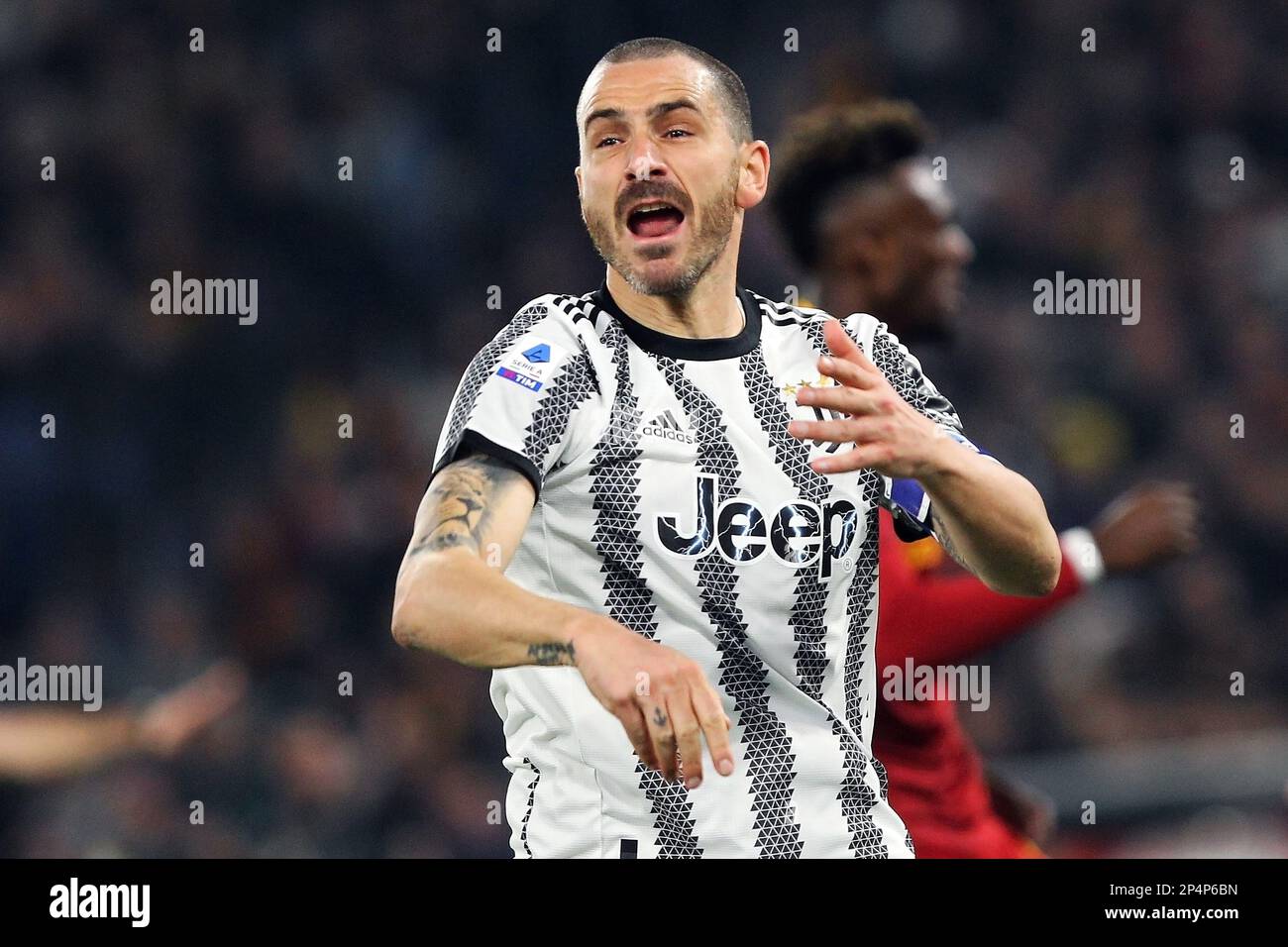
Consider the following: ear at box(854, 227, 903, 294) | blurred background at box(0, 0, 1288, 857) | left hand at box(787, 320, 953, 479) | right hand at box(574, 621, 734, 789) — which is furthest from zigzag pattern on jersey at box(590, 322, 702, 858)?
blurred background at box(0, 0, 1288, 857)

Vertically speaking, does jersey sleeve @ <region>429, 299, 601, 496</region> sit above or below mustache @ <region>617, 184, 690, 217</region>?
below

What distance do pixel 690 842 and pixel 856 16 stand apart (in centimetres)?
714

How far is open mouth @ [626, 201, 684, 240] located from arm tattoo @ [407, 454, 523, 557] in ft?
1.96

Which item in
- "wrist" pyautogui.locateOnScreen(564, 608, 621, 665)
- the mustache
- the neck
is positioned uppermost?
the mustache

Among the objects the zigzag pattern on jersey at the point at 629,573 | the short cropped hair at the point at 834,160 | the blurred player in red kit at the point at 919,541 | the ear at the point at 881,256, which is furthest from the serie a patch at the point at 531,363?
the short cropped hair at the point at 834,160

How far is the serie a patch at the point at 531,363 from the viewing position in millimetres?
2752

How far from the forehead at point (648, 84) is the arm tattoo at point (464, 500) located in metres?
0.75

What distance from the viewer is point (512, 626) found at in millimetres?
2396

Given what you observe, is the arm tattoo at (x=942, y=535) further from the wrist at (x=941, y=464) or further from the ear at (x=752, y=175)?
the ear at (x=752, y=175)

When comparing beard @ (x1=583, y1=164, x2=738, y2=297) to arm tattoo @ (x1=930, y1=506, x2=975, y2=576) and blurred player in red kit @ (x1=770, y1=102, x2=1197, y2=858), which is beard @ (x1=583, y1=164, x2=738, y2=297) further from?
blurred player in red kit @ (x1=770, y1=102, x2=1197, y2=858)

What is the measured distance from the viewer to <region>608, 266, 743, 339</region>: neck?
9.92 ft

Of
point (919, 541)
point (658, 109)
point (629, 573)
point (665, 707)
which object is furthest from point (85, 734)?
point (665, 707)

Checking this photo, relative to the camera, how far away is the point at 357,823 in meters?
6.95
